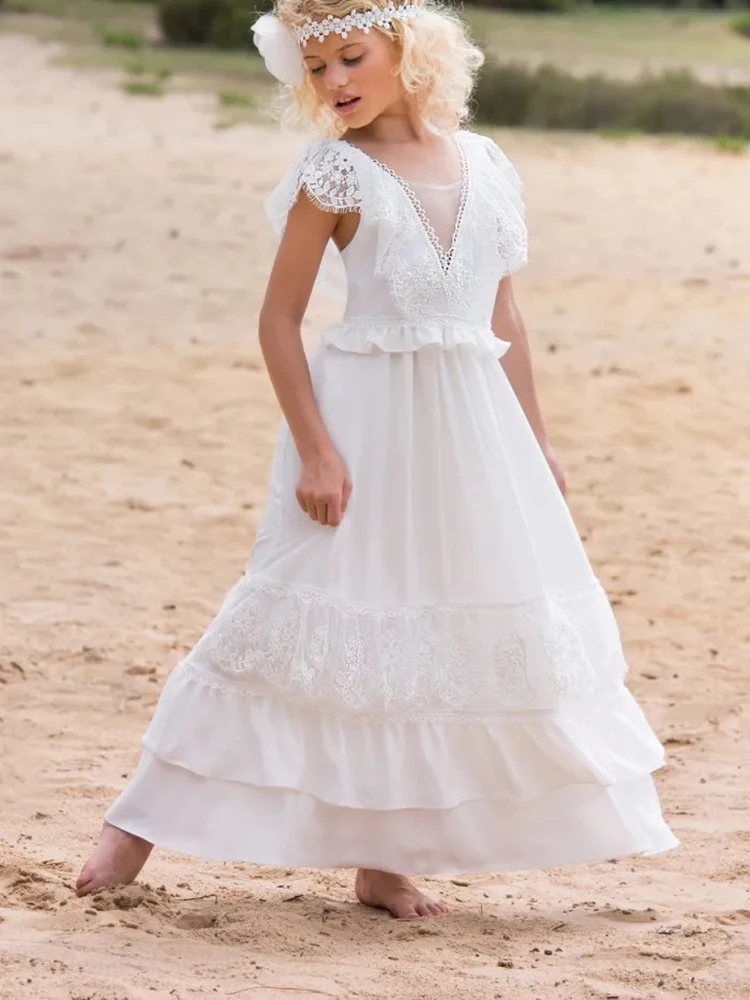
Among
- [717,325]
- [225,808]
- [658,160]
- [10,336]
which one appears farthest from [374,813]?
[658,160]

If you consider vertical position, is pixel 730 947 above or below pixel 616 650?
below

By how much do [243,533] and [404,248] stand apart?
2836 mm

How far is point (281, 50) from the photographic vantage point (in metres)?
2.92

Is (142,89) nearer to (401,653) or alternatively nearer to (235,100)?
(235,100)

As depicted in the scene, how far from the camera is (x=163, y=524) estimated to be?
568 centimetres

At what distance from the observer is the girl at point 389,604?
2814 millimetres

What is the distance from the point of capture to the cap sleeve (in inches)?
112

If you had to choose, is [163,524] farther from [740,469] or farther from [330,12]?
[330,12]

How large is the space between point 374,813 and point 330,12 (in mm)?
1251

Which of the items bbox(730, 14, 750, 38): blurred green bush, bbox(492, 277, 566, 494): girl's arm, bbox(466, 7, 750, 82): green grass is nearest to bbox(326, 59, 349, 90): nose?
bbox(492, 277, 566, 494): girl's arm

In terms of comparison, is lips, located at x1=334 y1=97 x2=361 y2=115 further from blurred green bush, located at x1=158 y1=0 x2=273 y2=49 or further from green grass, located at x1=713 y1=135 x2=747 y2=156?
blurred green bush, located at x1=158 y1=0 x2=273 y2=49

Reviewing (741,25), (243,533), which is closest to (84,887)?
(243,533)

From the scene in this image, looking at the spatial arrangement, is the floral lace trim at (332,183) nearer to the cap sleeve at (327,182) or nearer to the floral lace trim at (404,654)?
the cap sleeve at (327,182)

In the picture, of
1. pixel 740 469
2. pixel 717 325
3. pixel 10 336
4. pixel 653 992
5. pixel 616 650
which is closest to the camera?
pixel 653 992
